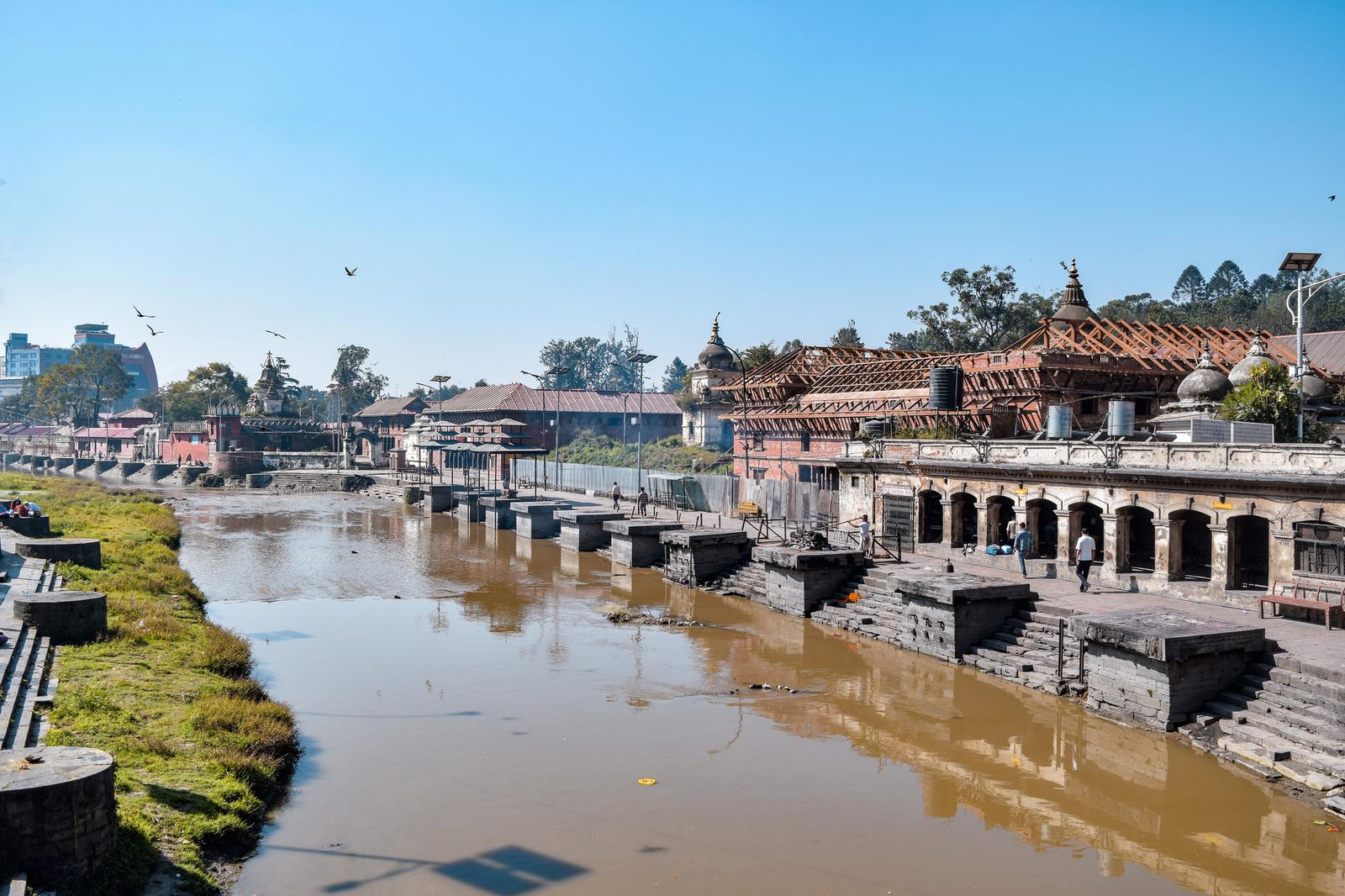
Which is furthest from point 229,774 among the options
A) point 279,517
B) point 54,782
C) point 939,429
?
point 279,517

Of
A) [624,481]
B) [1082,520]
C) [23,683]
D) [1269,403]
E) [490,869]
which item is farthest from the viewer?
[624,481]

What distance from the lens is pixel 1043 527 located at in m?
28.0

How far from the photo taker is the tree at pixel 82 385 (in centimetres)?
12950

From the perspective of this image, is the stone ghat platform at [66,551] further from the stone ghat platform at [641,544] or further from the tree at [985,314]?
the tree at [985,314]

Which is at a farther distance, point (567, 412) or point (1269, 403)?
point (567, 412)

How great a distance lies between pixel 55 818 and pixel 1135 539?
83.0 ft

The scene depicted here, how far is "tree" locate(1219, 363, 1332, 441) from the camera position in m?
24.6

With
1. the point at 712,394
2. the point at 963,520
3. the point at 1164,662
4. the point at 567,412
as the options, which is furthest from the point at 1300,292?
the point at 567,412

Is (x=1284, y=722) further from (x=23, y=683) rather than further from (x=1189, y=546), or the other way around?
(x=23, y=683)

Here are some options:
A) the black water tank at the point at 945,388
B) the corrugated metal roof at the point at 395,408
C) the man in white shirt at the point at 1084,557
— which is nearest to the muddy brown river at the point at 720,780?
the man in white shirt at the point at 1084,557

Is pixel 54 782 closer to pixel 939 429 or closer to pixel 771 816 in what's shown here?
pixel 771 816

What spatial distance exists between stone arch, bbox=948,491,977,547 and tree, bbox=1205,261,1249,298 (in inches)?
4915

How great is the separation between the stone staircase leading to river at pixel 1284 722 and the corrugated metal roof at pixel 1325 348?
29.2 m

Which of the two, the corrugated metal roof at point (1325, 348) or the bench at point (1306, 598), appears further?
the corrugated metal roof at point (1325, 348)
